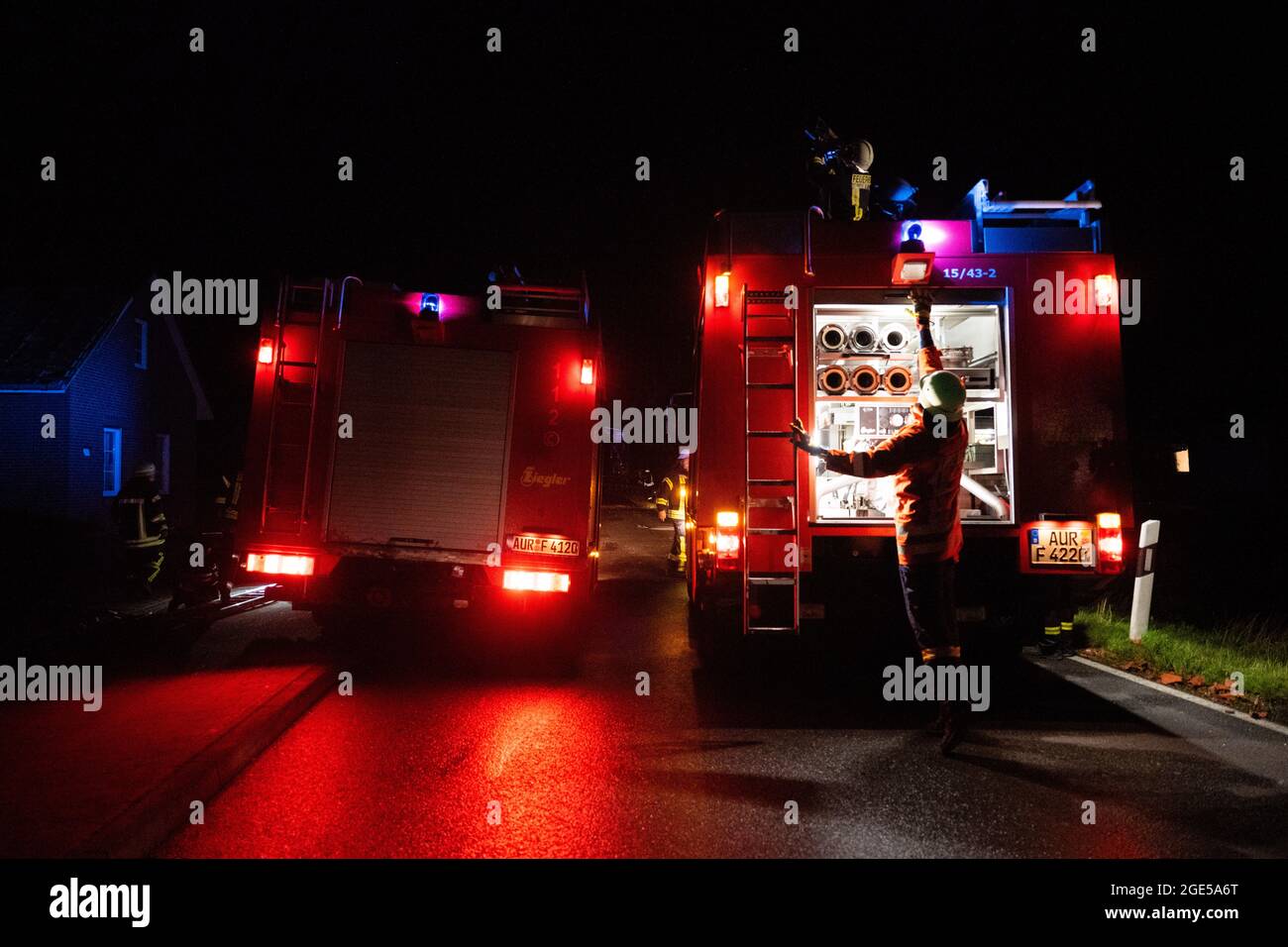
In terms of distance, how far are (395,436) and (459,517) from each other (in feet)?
2.96

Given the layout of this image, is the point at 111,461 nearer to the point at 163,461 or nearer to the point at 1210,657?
the point at 163,461

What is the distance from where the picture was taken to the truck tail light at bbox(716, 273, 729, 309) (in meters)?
5.63

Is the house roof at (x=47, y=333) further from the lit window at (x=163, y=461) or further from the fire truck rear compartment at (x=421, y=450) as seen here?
the fire truck rear compartment at (x=421, y=450)

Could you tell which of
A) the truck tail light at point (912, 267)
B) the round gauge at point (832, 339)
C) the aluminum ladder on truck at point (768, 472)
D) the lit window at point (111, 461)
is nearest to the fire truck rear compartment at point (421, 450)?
the aluminum ladder on truck at point (768, 472)

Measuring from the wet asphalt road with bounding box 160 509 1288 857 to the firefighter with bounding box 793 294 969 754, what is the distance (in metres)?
0.76

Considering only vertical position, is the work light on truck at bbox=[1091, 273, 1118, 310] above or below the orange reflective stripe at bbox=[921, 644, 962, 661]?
above

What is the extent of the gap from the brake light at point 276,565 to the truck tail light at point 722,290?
13.2ft

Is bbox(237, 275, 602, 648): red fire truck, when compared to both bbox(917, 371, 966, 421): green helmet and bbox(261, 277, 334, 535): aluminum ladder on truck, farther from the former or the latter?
bbox(917, 371, 966, 421): green helmet

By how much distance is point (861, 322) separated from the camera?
20.4 feet

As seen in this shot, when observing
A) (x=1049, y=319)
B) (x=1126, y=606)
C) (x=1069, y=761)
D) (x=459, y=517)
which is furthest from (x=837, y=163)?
(x=1126, y=606)

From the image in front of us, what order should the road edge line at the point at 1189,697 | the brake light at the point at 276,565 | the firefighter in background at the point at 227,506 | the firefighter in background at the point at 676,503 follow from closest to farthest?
the road edge line at the point at 1189,697 < the brake light at the point at 276,565 < the firefighter in background at the point at 227,506 < the firefighter in background at the point at 676,503

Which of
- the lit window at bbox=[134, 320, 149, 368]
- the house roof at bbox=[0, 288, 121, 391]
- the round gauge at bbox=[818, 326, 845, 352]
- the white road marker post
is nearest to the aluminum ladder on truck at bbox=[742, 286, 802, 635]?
the round gauge at bbox=[818, 326, 845, 352]

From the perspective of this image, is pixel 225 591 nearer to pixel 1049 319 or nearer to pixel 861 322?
pixel 861 322

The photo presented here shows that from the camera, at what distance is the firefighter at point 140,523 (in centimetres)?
903
